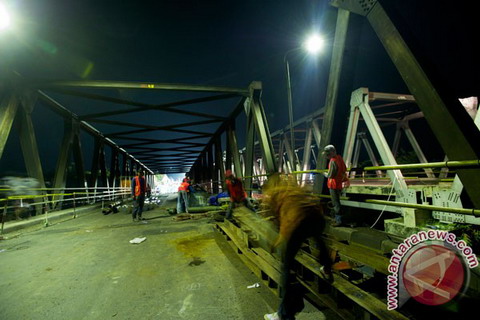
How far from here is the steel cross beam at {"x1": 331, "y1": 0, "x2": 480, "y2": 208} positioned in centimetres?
185

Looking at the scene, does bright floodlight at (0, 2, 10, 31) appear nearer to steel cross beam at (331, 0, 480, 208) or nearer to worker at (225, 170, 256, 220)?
worker at (225, 170, 256, 220)

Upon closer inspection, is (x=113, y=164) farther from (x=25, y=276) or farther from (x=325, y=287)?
(x=325, y=287)

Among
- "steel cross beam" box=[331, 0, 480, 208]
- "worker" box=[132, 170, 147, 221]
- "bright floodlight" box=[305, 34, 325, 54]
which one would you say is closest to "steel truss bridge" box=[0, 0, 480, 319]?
"steel cross beam" box=[331, 0, 480, 208]

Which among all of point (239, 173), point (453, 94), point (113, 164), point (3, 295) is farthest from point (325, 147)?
point (113, 164)

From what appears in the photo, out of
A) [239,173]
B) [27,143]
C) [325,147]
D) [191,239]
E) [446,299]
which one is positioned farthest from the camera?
[239,173]

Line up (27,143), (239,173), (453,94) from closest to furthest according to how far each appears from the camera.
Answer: (453,94) → (27,143) → (239,173)

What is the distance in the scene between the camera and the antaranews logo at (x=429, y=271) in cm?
192

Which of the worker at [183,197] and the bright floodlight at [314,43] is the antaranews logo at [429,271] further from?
the worker at [183,197]

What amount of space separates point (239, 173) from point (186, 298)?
27.8 feet

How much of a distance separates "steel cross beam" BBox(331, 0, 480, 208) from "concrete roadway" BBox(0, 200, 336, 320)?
201cm

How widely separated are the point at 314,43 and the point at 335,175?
5.15m

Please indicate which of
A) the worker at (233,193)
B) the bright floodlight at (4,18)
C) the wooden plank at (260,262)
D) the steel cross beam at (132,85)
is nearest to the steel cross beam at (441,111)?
the wooden plank at (260,262)

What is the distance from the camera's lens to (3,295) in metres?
2.78

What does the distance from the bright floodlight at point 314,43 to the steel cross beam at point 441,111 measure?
15.9 feet
